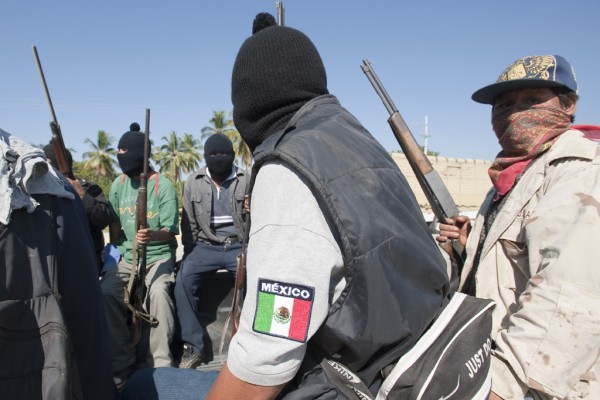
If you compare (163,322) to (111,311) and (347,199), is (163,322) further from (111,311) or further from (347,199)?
(347,199)

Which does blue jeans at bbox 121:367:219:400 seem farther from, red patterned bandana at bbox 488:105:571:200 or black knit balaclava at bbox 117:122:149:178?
black knit balaclava at bbox 117:122:149:178

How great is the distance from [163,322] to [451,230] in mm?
2325

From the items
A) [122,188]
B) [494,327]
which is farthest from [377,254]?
[122,188]

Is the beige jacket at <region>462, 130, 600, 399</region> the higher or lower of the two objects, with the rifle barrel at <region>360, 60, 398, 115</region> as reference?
lower

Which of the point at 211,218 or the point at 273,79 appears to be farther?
the point at 211,218

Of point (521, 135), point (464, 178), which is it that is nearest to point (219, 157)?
point (521, 135)

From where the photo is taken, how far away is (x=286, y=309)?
0.98 m

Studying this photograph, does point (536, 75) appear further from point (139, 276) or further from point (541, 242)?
point (139, 276)

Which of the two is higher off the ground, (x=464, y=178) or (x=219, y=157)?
(x=219, y=157)

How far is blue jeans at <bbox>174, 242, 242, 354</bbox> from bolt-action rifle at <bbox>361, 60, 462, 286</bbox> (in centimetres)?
203

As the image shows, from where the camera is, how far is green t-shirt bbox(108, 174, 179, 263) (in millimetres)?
4031

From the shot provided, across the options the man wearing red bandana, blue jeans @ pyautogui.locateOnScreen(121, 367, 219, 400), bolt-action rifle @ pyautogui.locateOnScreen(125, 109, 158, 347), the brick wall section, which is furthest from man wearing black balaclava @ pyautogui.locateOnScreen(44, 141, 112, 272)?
the brick wall section

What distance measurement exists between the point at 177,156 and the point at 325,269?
5275 cm

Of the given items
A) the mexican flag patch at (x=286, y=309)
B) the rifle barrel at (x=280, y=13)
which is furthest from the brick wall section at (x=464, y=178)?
the mexican flag patch at (x=286, y=309)
